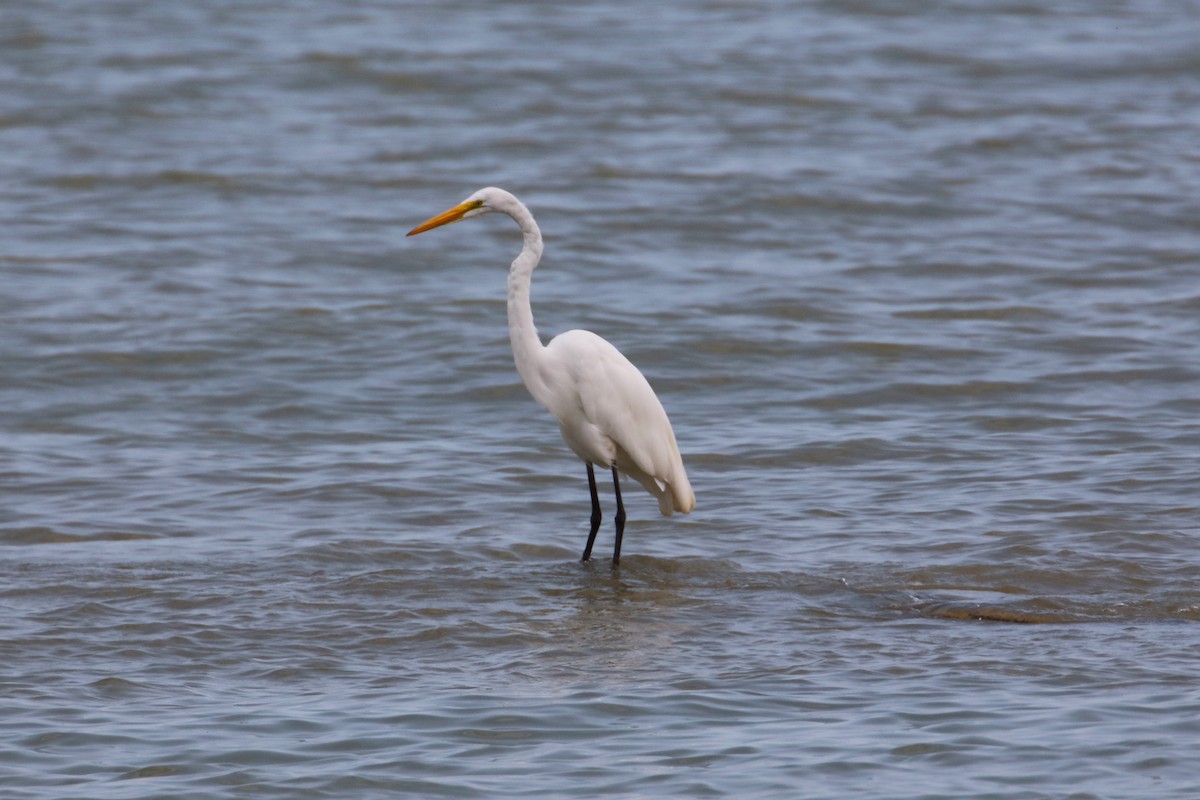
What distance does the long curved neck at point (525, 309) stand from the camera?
6.07 meters

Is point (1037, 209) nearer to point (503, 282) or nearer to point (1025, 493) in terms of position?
Answer: point (503, 282)

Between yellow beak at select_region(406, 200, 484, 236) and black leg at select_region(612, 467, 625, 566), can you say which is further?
black leg at select_region(612, 467, 625, 566)

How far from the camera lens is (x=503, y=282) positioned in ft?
37.0

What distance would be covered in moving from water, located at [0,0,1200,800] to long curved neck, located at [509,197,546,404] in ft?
2.24

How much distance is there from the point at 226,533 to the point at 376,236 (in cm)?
584

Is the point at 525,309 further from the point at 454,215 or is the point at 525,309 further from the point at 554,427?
the point at 554,427

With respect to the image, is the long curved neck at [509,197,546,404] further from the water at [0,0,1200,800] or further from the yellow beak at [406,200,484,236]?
the water at [0,0,1200,800]

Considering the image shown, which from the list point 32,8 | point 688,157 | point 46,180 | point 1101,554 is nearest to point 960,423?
point 1101,554

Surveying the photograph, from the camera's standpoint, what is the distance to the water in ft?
14.3

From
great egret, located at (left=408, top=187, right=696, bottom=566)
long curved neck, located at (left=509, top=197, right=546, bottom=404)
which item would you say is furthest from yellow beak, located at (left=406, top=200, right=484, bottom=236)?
long curved neck, located at (left=509, top=197, right=546, bottom=404)

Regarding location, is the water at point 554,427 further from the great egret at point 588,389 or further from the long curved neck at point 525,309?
the long curved neck at point 525,309

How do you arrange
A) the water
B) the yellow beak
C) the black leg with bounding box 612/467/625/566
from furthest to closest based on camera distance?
the black leg with bounding box 612/467/625/566 < the yellow beak < the water

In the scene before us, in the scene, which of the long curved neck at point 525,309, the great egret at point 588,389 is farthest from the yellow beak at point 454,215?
the long curved neck at point 525,309

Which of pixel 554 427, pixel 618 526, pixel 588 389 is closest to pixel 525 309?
pixel 588 389
